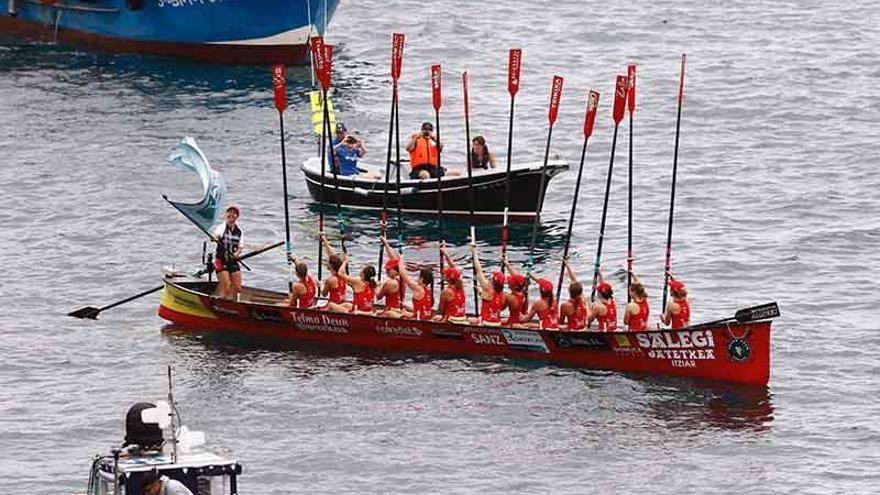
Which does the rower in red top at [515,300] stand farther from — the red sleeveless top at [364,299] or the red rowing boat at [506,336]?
the red sleeveless top at [364,299]

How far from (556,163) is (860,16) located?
3052 centimetres

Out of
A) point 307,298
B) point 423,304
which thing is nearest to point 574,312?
point 423,304

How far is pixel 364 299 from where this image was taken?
160ft

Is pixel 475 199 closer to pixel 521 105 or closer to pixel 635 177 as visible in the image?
pixel 635 177

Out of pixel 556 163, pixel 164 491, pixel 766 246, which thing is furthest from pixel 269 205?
pixel 164 491

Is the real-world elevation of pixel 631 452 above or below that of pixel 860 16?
below

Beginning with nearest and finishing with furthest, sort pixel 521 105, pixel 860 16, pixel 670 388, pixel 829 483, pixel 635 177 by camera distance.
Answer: pixel 829 483
pixel 670 388
pixel 635 177
pixel 521 105
pixel 860 16

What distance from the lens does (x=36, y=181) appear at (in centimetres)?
6262

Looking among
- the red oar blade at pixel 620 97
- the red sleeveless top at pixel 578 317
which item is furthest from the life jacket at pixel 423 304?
the red oar blade at pixel 620 97

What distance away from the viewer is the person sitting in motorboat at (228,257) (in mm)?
49656

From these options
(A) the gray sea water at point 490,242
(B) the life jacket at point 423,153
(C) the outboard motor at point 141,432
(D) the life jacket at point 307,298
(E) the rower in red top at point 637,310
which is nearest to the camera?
(C) the outboard motor at point 141,432

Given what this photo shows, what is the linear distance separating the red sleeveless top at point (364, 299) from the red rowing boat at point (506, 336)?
1.13ft

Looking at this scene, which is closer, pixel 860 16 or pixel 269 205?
pixel 269 205

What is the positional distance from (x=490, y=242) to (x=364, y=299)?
936cm
